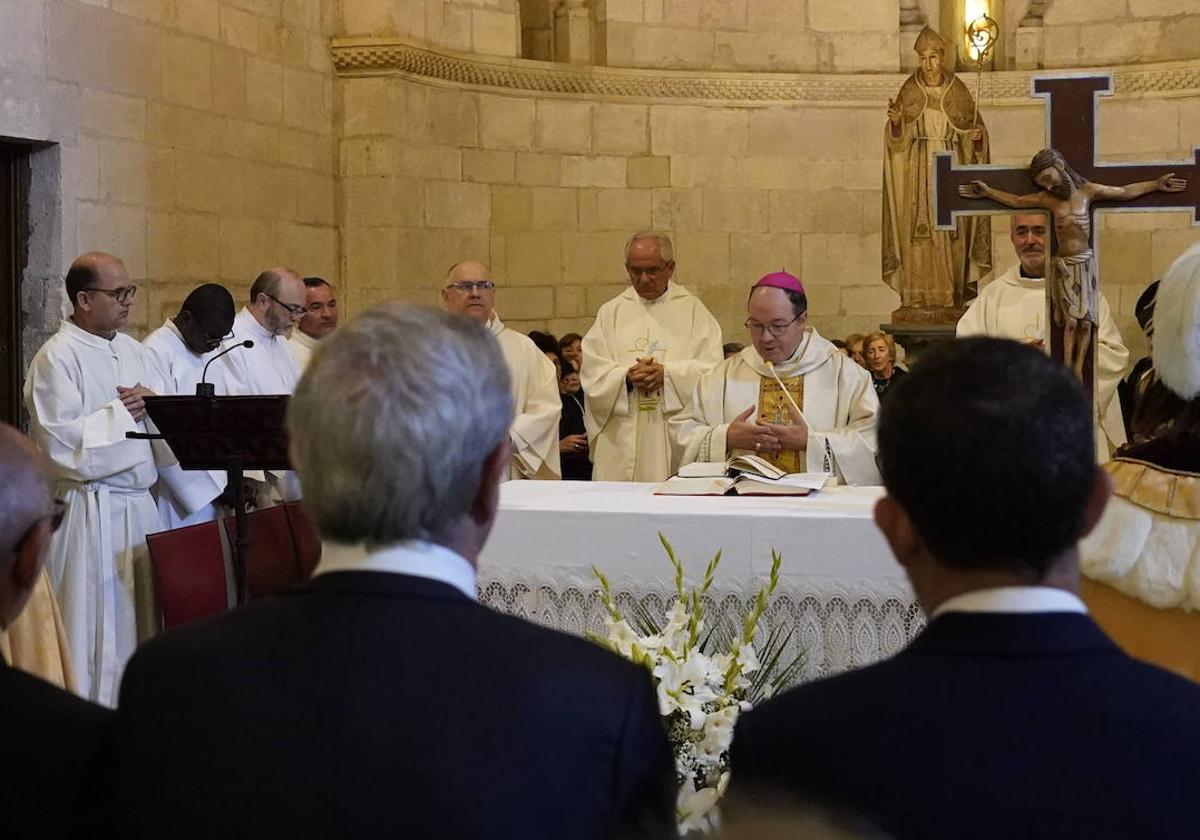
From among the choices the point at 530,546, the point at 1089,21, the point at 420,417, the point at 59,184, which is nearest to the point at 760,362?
the point at 530,546

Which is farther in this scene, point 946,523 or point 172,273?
Result: point 172,273

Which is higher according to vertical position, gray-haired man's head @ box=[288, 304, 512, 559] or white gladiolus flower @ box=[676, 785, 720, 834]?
gray-haired man's head @ box=[288, 304, 512, 559]

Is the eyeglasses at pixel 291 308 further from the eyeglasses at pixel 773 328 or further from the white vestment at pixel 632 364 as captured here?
the eyeglasses at pixel 773 328

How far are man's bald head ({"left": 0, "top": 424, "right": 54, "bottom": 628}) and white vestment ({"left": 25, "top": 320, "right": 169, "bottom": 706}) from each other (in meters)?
4.44

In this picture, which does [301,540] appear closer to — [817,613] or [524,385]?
[524,385]

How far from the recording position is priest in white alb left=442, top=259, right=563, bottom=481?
774cm

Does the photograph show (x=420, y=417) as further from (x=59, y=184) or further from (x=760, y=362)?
(x=59, y=184)

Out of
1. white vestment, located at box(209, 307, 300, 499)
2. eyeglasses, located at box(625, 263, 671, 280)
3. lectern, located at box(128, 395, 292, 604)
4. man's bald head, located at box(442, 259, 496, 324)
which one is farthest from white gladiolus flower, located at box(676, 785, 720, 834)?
eyeglasses, located at box(625, 263, 671, 280)

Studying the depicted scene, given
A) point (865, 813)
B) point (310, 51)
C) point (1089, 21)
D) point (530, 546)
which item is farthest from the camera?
point (1089, 21)

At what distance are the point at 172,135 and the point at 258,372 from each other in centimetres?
202

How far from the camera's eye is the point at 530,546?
4758mm

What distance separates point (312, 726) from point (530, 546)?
10.6 ft

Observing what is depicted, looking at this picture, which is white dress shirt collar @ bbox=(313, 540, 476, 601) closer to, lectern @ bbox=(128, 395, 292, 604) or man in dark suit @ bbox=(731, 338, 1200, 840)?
man in dark suit @ bbox=(731, 338, 1200, 840)

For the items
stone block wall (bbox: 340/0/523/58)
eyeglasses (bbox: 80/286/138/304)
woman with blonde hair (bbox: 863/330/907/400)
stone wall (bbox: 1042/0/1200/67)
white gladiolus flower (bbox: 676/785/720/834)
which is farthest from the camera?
stone wall (bbox: 1042/0/1200/67)
